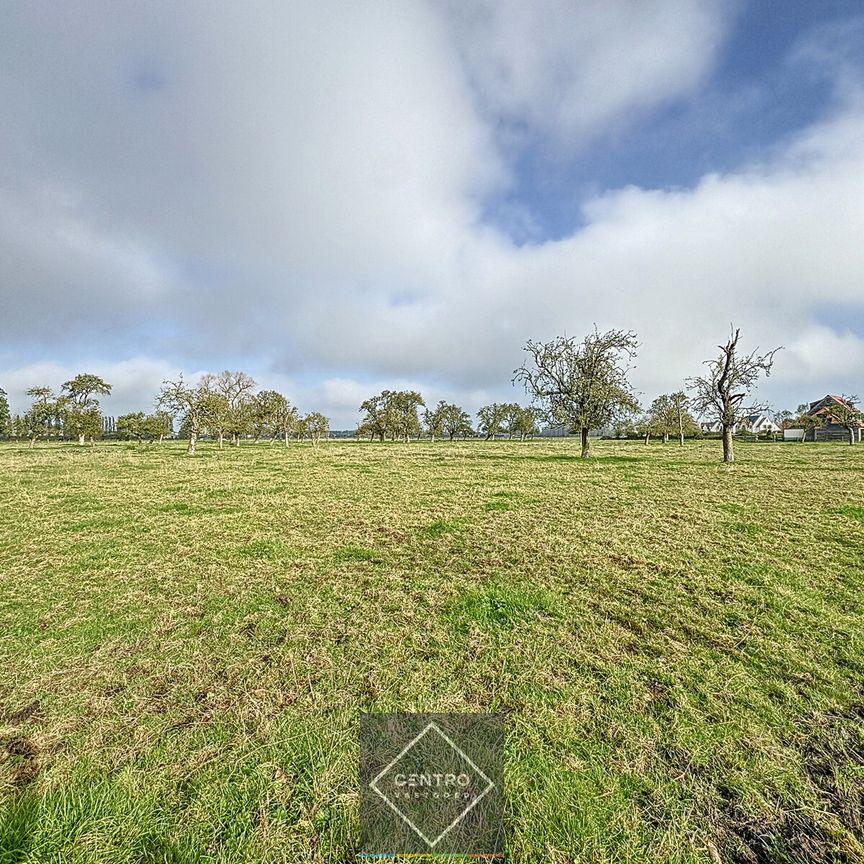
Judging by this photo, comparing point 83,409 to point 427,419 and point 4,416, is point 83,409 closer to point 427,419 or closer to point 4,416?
point 4,416

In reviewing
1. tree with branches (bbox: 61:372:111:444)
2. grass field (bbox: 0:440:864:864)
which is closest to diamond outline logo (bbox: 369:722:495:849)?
grass field (bbox: 0:440:864:864)

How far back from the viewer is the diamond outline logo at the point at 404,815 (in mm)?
3113

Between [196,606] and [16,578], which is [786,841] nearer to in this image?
[196,606]

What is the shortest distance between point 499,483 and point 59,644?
15679mm

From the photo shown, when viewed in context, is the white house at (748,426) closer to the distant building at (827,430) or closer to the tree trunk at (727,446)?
the tree trunk at (727,446)

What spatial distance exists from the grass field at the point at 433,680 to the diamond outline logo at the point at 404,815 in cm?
22

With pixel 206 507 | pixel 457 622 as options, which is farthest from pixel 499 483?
pixel 457 622

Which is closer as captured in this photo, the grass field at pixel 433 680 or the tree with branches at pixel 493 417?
the grass field at pixel 433 680

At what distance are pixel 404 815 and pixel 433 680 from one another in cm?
154

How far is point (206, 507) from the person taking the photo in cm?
1342

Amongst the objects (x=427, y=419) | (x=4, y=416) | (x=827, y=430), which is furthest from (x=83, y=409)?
(x=827, y=430)

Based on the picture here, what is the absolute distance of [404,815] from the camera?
10.7ft

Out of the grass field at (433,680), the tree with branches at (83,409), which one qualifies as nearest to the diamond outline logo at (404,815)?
the grass field at (433,680)

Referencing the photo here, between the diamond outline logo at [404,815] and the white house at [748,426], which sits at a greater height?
the white house at [748,426]
